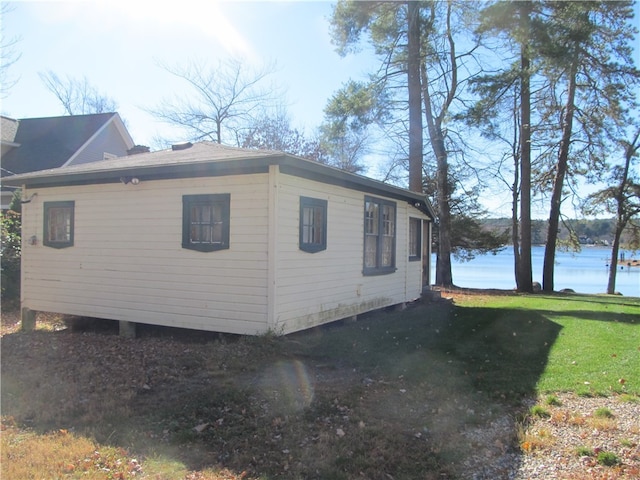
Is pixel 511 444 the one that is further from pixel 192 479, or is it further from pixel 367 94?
pixel 367 94

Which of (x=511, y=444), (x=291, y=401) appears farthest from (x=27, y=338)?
(x=511, y=444)

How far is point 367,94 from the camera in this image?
16.2 m

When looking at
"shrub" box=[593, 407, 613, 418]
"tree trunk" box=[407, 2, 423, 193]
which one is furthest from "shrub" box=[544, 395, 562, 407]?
"tree trunk" box=[407, 2, 423, 193]

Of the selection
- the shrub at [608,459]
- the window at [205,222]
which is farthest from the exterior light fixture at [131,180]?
the shrub at [608,459]

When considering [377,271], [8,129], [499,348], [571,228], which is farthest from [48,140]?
[571,228]

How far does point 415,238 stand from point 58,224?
782cm

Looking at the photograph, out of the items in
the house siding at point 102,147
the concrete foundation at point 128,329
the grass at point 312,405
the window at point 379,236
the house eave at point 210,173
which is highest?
the house siding at point 102,147

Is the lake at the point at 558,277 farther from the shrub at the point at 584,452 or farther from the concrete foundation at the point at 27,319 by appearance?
the shrub at the point at 584,452

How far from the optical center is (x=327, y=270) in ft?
25.4

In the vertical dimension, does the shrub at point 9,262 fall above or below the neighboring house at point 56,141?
below

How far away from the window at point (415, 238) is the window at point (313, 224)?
4.38 metres

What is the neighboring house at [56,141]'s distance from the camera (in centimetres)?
1877

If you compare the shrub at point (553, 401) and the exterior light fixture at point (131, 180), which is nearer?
the shrub at point (553, 401)

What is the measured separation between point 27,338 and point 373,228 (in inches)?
247
